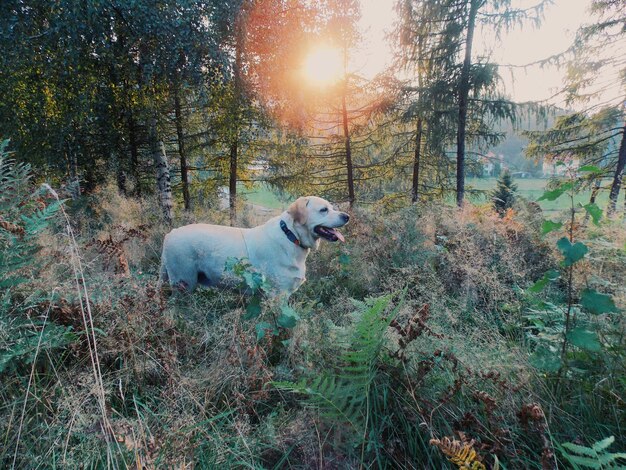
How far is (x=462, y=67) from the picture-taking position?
9.90 meters

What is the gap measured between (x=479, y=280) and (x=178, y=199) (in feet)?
37.1

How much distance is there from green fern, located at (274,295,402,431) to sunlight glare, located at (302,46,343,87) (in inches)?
357

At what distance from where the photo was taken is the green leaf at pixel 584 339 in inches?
58.5

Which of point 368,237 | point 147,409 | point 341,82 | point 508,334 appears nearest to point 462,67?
point 341,82

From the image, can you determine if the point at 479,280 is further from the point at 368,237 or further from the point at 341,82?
the point at 341,82

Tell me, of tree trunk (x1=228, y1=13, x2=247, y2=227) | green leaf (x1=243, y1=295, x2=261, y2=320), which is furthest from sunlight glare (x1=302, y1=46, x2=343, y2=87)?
green leaf (x1=243, y1=295, x2=261, y2=320)

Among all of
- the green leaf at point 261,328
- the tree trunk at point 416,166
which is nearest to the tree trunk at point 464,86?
the tree trunk at point 416,166

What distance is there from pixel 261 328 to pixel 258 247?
5.67ft

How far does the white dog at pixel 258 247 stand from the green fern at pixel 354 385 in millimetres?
1997

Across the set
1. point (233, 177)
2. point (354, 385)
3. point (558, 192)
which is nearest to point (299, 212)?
point (354, 385)

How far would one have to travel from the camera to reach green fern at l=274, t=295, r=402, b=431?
1.45m

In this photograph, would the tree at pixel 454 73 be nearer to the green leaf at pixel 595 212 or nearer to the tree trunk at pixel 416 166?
the tree trunk at pixel 416 166

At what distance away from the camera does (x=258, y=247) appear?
3.75 meters

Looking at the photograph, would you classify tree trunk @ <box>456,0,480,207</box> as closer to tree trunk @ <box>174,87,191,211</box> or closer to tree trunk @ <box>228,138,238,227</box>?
tree trunk @ <box>228,138,238,227</box>
